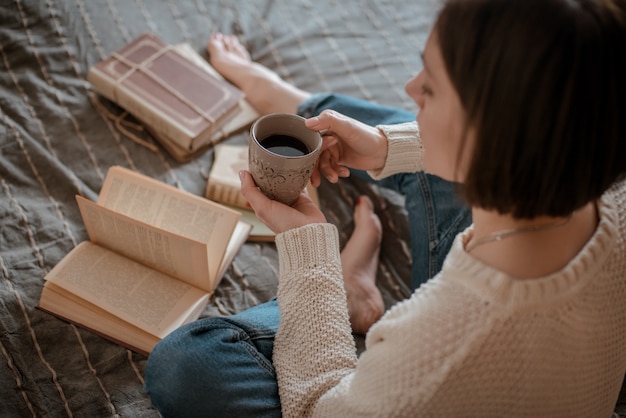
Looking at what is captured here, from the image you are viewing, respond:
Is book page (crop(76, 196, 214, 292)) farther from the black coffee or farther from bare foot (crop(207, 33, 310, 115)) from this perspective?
bare foot (crop(207, 33, 310, 115))

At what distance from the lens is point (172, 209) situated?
3.53ft

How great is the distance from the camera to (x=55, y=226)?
114cm

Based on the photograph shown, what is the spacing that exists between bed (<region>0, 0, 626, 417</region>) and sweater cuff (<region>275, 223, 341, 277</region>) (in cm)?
27

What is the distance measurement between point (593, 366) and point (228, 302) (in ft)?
2.16

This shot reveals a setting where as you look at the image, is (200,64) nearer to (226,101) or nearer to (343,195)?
(226,101)

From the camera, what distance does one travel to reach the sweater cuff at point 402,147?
1034mm

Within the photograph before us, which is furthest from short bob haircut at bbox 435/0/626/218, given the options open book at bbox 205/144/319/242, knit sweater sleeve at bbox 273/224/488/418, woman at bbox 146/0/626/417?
open book at bbox 205/144/319/242

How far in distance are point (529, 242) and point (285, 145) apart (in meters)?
0.41

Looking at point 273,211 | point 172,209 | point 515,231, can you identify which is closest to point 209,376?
point 273,211

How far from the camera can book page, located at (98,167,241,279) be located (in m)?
1.05

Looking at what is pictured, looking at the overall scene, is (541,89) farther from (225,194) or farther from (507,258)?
(225,194)

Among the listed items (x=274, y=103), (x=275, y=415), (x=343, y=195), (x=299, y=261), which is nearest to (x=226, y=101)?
(x=274, y=103)

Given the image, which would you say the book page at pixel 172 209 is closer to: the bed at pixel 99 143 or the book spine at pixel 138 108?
the bed at pixel 99 143

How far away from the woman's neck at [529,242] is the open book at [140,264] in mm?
477
